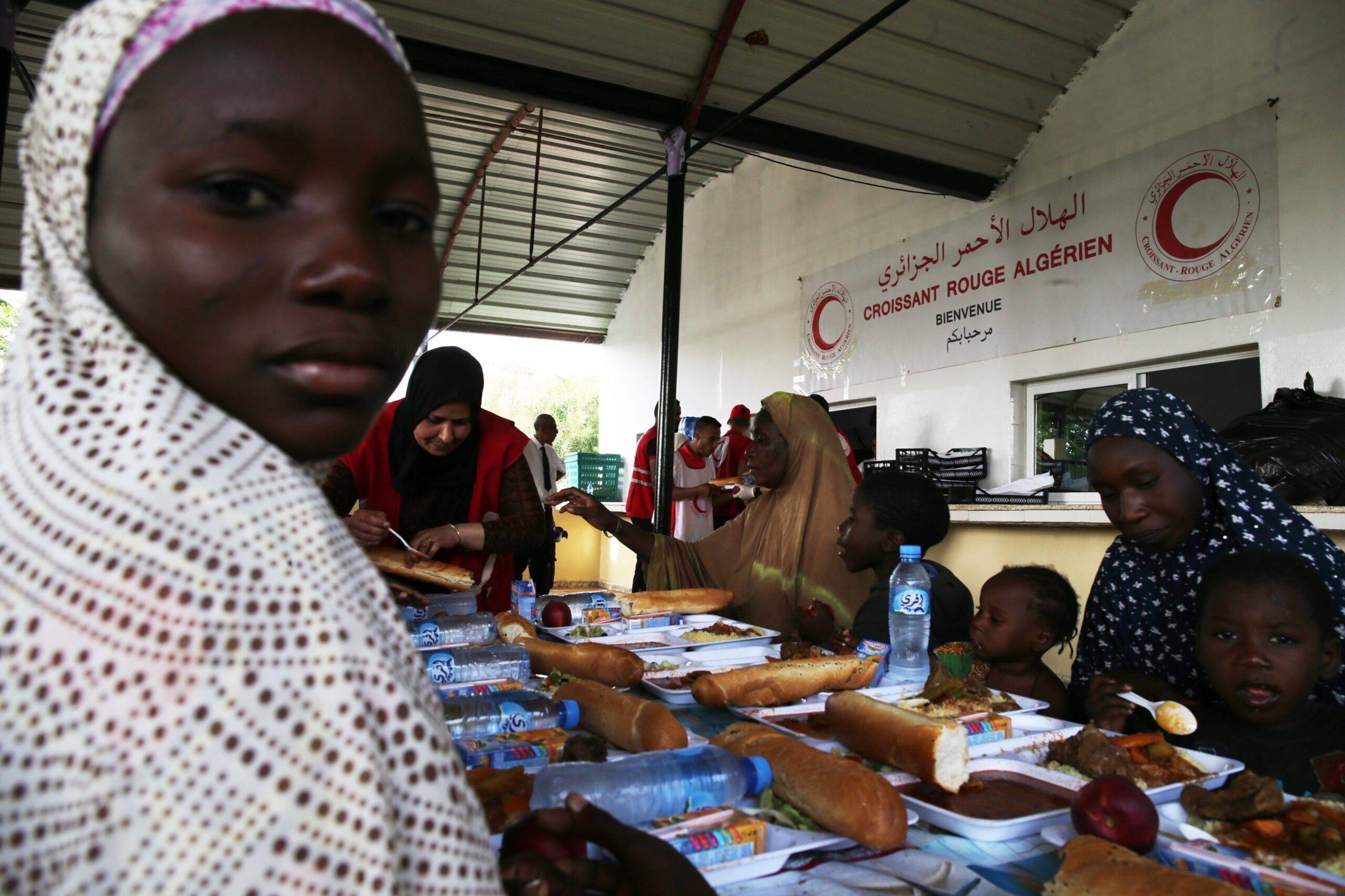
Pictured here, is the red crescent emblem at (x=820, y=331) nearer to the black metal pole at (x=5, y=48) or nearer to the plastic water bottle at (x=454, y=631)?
the plastic water bottle at (x=454, y=631)

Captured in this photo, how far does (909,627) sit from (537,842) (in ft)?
5.17

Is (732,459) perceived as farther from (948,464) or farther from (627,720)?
(627,720)

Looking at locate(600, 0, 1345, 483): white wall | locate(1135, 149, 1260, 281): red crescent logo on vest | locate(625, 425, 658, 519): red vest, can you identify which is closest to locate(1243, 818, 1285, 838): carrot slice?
locate(600, 0, 1345, 483): white wall

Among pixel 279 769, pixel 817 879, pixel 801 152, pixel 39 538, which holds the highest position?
pixel 801 152

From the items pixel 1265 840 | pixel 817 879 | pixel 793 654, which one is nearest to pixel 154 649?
pixel 817 879

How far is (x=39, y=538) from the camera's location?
39 cm

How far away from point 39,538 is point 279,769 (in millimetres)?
163

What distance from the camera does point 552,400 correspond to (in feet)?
77.9

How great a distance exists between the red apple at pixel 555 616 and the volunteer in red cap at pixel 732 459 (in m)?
4.51

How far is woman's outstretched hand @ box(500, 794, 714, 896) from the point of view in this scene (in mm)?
692

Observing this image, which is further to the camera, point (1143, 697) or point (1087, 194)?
point (1087, 194)

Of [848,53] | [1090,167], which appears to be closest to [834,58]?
[848,53]

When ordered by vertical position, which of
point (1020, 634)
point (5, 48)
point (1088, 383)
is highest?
point (5, 48)

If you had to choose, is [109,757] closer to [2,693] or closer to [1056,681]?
[2,693]
